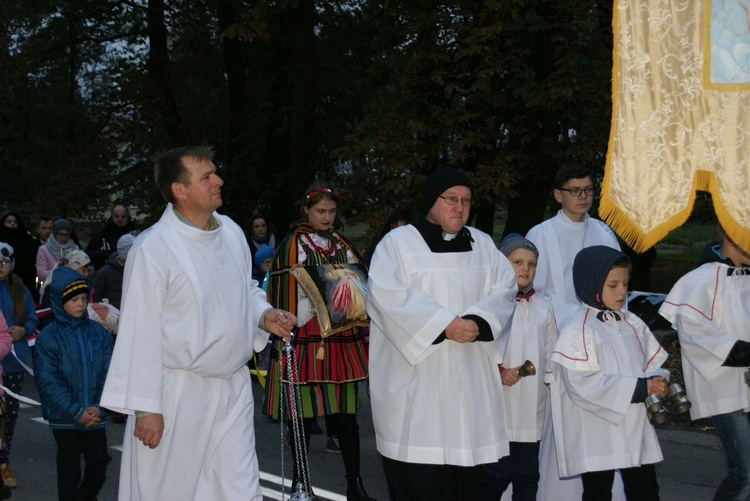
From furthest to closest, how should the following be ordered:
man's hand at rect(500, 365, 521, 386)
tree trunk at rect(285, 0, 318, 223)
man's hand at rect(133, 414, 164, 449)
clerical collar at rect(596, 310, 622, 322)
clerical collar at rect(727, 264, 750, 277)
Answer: tree trunk at rect(285, 0, 318, 223)
man's hand at rect(500, 365, 521, 386)
clerical collar at rect(727, 264, 750, 277)
clerical collar at rect(596, 310, 622, 322)
man's hand at rect(133, 414, 164, 449)

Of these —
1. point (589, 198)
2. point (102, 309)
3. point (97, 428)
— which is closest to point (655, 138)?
point (589, 198)

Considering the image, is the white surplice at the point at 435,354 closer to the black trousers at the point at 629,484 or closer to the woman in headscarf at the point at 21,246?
the black trousers at the point at 629,484

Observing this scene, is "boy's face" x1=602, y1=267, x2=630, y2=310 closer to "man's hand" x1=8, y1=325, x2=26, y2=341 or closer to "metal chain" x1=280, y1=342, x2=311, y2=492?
"metal chain" x1=280, y1=342, x2=311, y2=492

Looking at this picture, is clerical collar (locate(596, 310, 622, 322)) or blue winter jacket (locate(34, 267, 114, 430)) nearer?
clerical collar (locate(596, 310, 622, 322))

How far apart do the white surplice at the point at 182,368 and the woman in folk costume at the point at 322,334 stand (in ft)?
6.94

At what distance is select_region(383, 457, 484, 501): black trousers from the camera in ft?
18.2

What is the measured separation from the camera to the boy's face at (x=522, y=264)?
634 cm

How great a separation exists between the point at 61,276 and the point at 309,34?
10385 mm

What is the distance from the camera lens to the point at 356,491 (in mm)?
7129

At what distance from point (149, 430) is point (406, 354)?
4.70ft

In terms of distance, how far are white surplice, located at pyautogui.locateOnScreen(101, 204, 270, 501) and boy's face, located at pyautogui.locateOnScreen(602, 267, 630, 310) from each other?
192 cm

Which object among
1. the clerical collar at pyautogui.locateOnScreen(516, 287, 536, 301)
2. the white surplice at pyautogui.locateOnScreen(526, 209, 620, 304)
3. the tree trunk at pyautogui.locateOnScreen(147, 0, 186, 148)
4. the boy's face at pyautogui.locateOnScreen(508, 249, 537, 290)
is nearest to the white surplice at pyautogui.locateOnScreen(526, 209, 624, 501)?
the white surplice at pyautogui.locateOnScreen(526, 209, 620, 304)

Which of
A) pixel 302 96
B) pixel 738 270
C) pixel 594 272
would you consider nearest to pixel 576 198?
pixel 738 270

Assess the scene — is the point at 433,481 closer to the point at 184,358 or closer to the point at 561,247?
the point at 184,358
